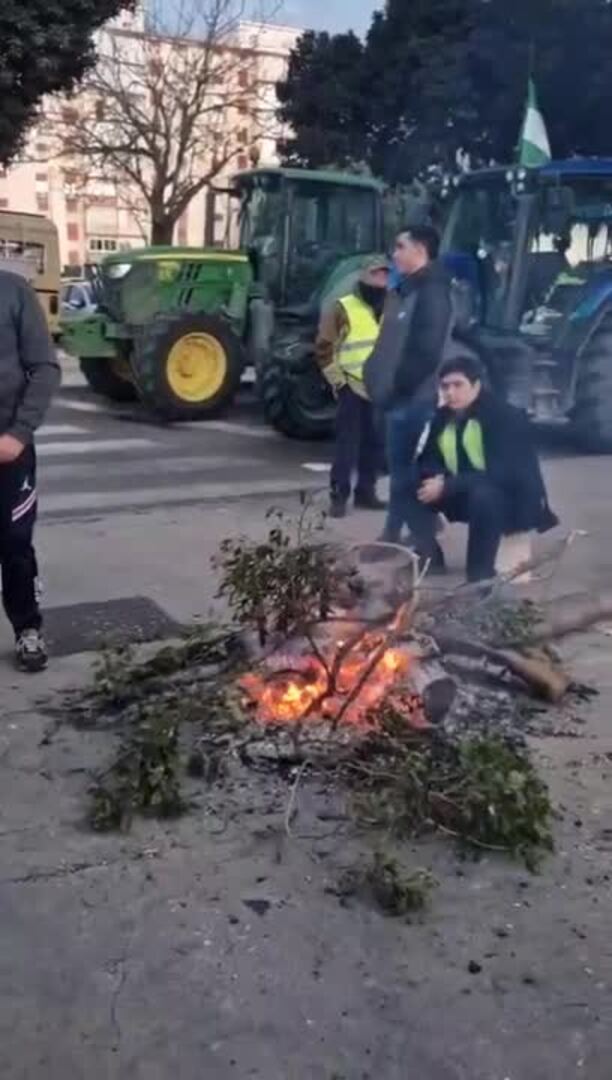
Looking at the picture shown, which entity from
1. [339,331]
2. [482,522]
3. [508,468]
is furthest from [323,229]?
[482,522]

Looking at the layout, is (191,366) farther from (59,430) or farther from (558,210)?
(558,210)

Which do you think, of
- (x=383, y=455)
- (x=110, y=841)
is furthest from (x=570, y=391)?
(x=110, y=841)

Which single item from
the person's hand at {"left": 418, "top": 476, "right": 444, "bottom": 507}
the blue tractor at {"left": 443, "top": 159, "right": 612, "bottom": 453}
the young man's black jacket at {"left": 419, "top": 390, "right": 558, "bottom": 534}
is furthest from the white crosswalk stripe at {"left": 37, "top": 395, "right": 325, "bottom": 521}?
the young man's black jacket at {"left": 419, "top": 390, "right": 558, "bottom": 534}

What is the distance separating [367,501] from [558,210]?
4250 millimetres

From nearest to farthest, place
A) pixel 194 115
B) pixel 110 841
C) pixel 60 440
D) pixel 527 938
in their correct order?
pixel 527 938, pixel 110 841, pixel 60 440, pixel 194 115

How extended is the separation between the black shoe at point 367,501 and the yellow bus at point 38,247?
500 inches

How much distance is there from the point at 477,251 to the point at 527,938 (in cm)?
975

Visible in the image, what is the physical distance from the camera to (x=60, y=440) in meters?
12.2

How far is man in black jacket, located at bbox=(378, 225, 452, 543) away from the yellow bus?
558 inches

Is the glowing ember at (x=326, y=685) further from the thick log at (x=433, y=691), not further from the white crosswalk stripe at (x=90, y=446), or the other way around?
the white crosswalk stripe at (x=90, y=446)

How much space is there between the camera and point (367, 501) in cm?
869

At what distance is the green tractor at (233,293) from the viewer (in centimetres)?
1332

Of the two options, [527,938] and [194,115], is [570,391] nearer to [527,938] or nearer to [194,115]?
[527,938]

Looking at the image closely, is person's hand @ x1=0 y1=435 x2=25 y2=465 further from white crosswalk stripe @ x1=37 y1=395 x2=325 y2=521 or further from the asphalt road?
the asphalt road
